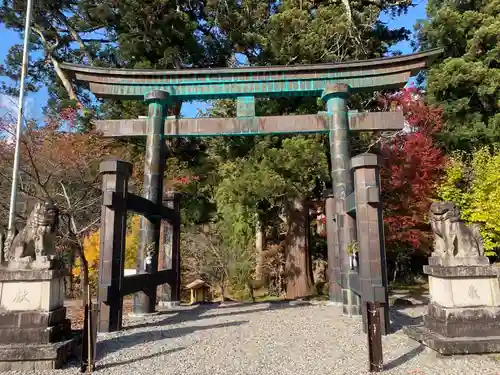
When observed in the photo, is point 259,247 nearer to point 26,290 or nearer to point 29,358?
point 26,290

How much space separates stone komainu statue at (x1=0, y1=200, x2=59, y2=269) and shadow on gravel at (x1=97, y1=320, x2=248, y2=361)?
159 cm

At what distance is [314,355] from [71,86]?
63.4 feet

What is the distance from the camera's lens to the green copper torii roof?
982 cm

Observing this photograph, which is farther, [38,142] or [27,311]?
[38,142]

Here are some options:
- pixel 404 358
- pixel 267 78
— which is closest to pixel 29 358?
pixel 404 358

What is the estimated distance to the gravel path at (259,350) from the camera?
187 inches

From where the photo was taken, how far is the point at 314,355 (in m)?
5.39

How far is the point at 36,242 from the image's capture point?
5289 millimetres

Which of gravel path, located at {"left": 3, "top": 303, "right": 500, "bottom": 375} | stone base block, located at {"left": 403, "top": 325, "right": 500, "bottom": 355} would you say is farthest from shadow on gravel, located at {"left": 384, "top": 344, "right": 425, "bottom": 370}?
stone base block, located at {"left": 403, "top": 325, "right": 500, "bottom": 355}

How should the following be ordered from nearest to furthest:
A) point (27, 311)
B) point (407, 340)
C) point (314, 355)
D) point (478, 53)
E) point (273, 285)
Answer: point (27, 311) → point (314, 355) → point (407, 340) → point (273, 285) → point (478, 53)

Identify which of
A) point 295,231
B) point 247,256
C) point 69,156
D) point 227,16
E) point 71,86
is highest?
point 227,16

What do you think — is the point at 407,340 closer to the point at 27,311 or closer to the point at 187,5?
the point at 27,311

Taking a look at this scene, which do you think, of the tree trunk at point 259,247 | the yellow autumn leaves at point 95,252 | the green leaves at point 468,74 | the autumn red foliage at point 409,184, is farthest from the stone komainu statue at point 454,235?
the green leaves at point 468,74

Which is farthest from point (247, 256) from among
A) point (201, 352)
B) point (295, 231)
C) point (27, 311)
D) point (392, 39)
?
point (392, 39)
